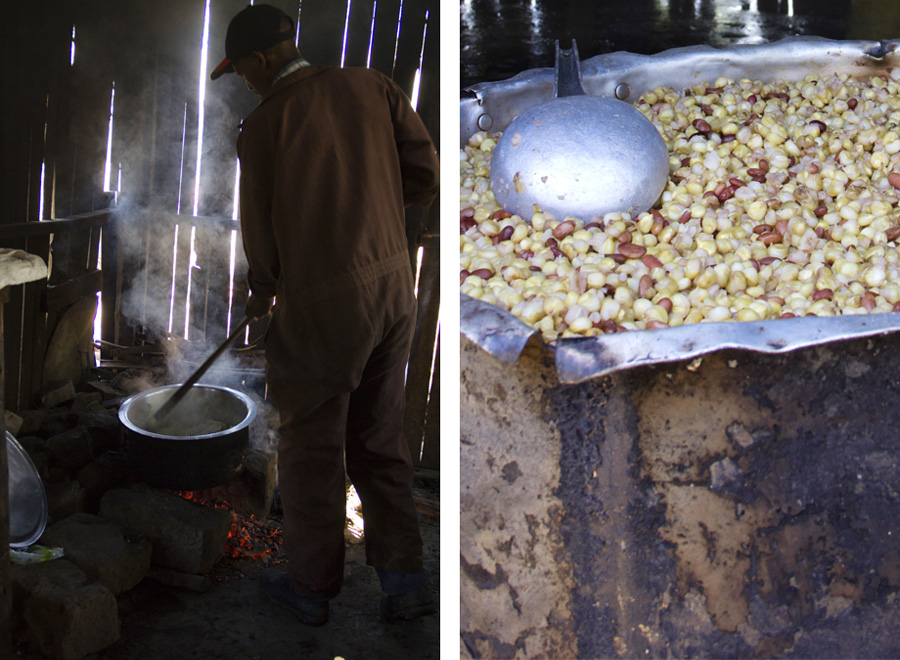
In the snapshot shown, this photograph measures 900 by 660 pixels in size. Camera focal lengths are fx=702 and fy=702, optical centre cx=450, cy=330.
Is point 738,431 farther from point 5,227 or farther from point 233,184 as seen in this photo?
point 5,227

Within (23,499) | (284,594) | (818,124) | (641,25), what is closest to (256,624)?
(284,594)

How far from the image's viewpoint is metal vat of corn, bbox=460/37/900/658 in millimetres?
1136

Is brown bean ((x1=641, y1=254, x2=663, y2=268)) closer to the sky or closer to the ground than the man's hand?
closer to the sky

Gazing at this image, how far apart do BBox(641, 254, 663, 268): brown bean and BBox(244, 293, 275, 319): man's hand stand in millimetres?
672

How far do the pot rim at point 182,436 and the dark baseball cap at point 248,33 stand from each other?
0.49 meters

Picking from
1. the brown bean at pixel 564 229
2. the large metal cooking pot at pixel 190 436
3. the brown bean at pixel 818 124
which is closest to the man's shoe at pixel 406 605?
the large metal cooking pot at pixel 190 436

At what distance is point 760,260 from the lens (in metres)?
1.35

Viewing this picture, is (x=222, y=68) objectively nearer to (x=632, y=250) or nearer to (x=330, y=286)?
(x=330, y=286)

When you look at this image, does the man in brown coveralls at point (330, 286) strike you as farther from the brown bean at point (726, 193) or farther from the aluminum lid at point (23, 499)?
the brown bean at point (726, 193)

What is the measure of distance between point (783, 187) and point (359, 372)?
3.30 feet

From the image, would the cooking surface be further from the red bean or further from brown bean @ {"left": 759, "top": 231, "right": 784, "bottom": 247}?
the red bean

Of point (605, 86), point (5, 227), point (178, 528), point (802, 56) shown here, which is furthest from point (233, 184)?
point (802, 56)

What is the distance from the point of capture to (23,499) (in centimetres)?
103

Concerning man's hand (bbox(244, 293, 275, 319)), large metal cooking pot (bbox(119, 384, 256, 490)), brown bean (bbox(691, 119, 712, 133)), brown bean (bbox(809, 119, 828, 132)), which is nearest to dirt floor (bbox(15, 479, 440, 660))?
large metal cooking pot (bbox(119, 384, 256, 490))
